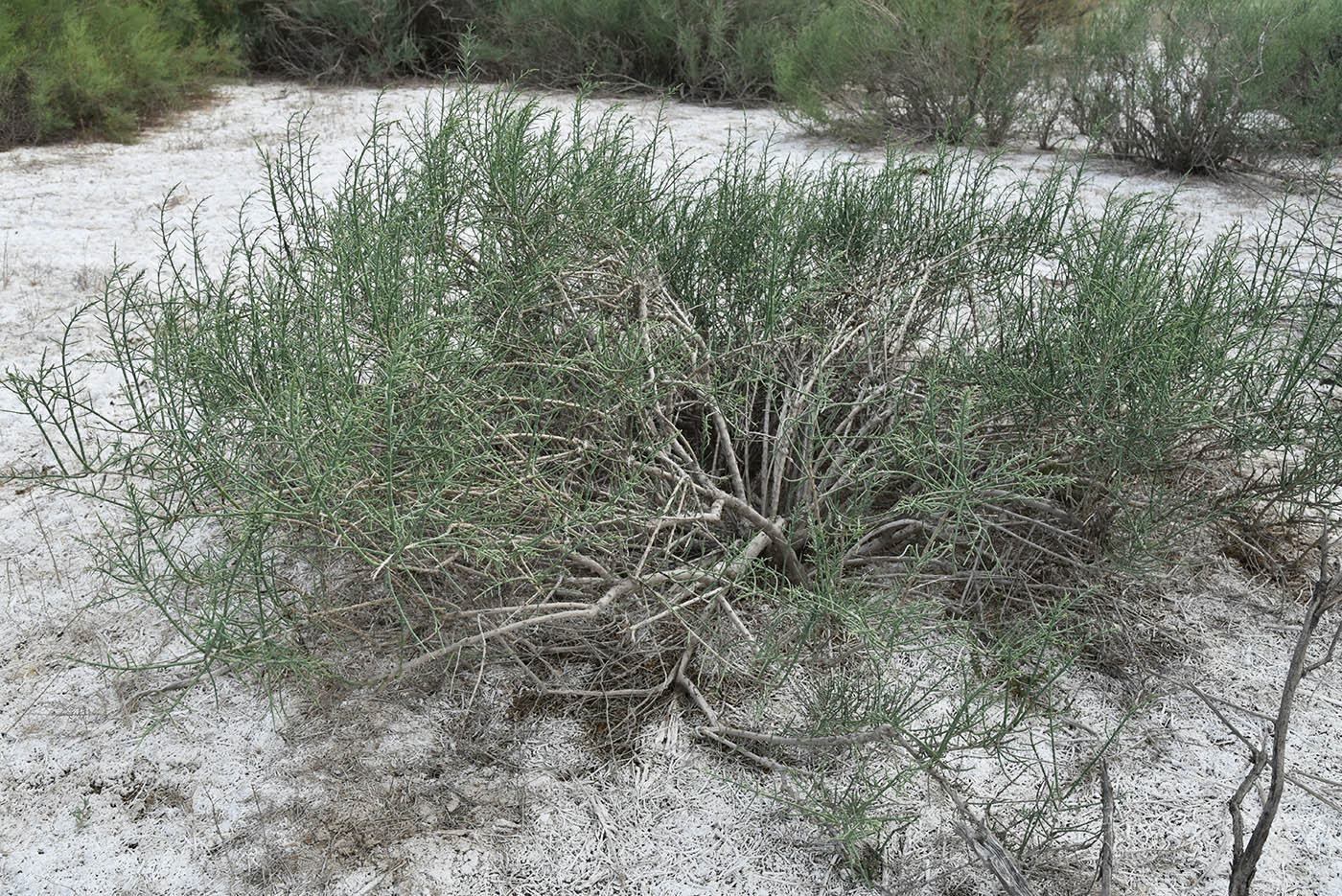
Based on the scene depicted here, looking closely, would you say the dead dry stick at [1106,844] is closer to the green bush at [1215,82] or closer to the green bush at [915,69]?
the green bush at [1215,82]

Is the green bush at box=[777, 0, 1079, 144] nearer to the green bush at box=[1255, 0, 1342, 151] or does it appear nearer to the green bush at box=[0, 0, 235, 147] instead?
the green bush at box=[1255, 0, 1342, 151]

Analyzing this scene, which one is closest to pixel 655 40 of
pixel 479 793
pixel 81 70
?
pixel 81 70

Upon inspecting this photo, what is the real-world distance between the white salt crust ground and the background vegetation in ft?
9.76

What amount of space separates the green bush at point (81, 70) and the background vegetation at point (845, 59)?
0.5 inches

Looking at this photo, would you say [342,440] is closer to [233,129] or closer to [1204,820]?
[1204,820]

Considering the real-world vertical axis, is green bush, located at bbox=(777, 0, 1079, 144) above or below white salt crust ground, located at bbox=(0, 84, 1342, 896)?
above

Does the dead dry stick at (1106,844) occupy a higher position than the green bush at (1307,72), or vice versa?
the green bush at (1307,72)

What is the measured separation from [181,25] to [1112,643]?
863 centimetres

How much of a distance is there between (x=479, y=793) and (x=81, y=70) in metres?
6.26

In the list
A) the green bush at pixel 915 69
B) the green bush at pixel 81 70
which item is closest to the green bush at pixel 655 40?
the green bush at pixel 915 69

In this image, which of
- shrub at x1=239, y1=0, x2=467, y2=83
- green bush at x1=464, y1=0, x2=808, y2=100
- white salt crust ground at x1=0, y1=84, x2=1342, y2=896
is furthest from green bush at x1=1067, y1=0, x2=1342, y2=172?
A: shrub at x1=239, y1=0, x2=467, y2=83

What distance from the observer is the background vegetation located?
18.6ft

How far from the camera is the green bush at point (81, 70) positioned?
644 cm

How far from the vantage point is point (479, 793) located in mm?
2055
